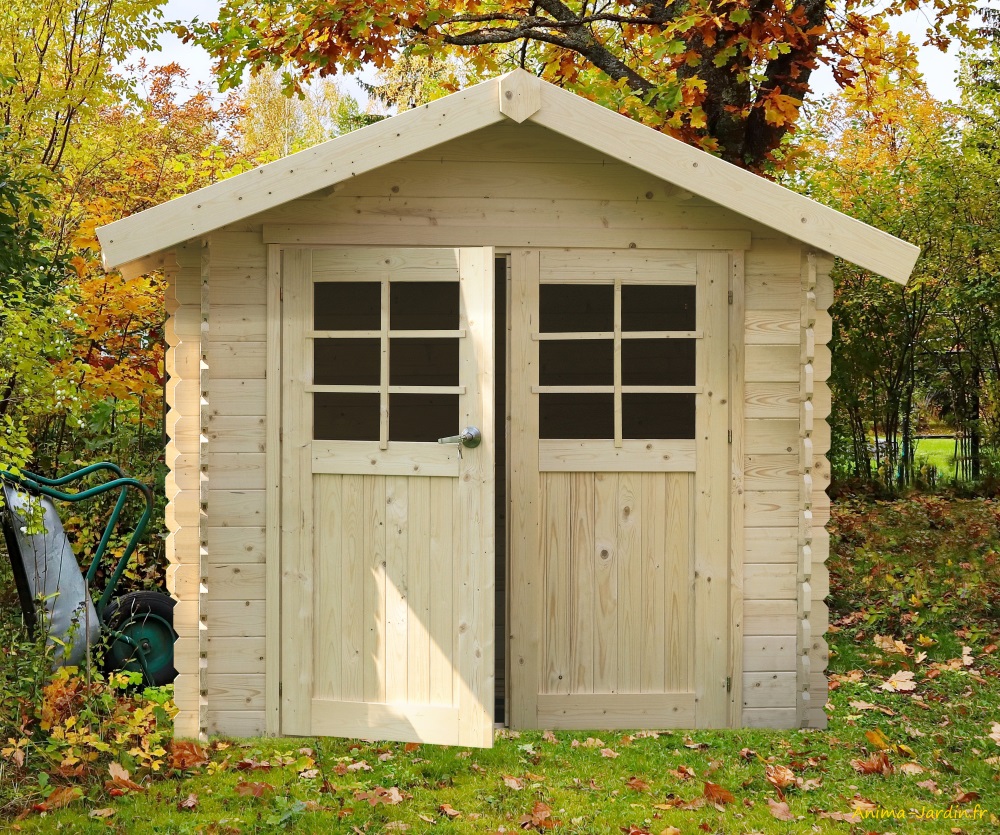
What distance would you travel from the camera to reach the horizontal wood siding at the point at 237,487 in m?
5.04

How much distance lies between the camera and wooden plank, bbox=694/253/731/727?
5.16 meters

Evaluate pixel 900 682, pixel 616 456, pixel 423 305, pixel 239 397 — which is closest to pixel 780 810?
pixel 616 456

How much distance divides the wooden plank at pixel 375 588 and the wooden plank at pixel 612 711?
0.86 metres

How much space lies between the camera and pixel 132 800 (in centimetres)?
428

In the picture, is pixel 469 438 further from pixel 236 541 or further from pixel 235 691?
pixel 235 691

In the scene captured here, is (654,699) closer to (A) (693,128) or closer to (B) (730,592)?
(B) (730,592)

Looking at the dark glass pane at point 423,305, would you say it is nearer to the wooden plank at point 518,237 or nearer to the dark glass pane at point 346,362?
the dark glass pane at point 346,362

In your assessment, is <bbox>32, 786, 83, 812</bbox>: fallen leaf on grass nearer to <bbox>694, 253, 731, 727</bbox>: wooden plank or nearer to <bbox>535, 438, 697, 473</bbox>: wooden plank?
<bbox>535, 438, 697, 473</bbox>: wooden plank

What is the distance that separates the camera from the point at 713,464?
5172 millimetres

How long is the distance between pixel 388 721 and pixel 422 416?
4.64 feet

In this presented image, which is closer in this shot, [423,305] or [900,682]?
[423,305]

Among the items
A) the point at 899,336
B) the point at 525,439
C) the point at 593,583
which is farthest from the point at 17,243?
the point at 899,336

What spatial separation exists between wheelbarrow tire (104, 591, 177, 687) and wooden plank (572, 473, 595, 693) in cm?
227

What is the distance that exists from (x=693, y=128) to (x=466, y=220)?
4.62 meters
